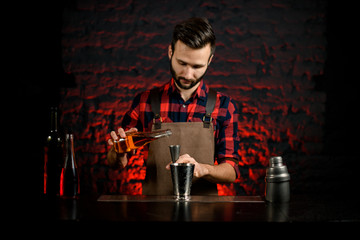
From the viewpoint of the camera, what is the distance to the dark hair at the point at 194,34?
2.11 m

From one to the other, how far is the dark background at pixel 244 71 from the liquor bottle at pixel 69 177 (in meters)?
1.04

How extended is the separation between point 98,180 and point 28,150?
2.02ft

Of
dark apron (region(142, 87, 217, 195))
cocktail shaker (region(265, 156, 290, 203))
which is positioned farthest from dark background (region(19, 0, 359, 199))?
cocktail shaker (region(265, 156, 290, 203))

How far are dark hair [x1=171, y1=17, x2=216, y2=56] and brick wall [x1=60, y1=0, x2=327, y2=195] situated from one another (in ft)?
1.96

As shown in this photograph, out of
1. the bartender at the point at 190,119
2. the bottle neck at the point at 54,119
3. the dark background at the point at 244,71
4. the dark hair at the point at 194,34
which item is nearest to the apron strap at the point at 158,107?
the bartender at the point at 190,119

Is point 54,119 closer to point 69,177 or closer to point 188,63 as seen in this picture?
point 69,177

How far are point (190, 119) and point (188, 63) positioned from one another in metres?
0.36

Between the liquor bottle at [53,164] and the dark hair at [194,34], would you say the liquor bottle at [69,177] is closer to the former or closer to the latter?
the liquor bottle at [53,164]

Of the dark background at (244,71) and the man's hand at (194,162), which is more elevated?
the dark background at (244,71)

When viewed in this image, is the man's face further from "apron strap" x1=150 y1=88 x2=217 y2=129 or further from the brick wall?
the brick wall

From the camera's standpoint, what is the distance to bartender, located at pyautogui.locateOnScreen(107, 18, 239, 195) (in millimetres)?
2125

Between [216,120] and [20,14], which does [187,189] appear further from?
[20,14]

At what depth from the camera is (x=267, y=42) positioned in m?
2.78

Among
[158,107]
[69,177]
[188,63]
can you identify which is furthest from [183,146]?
[69,177]
